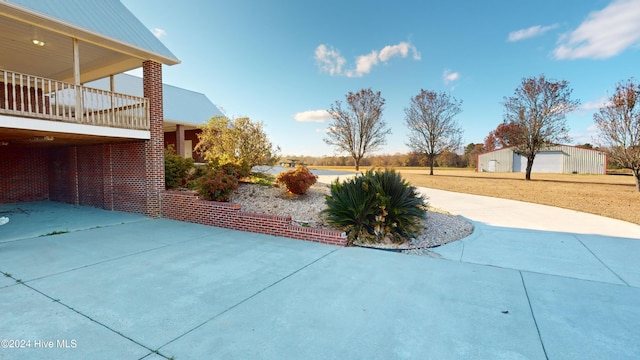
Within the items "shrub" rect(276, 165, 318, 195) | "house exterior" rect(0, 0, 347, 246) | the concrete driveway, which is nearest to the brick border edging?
"house exterior" rect(0, 0, 347, 246)

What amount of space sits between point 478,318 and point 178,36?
13.9 meters

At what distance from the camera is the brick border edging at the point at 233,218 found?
623 centimetres

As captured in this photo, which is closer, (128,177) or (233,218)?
(233,218)

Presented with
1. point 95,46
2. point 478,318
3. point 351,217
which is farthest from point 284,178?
point 478,318

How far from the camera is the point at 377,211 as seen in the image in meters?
6.27

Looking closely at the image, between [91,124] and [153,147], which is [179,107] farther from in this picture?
[91,124]

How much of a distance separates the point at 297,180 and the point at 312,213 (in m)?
1.81

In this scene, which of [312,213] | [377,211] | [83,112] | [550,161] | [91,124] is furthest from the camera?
[550,161]

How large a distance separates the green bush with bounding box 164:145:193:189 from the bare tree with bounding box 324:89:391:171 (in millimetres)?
21554

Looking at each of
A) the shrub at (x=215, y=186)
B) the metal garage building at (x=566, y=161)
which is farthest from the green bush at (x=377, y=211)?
the metal garage building at (x=566, y=161)

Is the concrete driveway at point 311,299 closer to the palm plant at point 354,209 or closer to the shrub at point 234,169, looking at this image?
the palm plant at point 354,209

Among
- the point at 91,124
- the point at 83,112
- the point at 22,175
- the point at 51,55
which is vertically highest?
the point at 51,55

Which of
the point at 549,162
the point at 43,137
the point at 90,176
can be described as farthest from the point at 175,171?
the point at 549,162

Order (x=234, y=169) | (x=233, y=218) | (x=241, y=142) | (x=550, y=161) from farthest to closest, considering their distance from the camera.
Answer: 1. (x=550, y=161)
2. (x=241, y=142)
3. (x=234, y=169)
4. (x=233, y=218)
